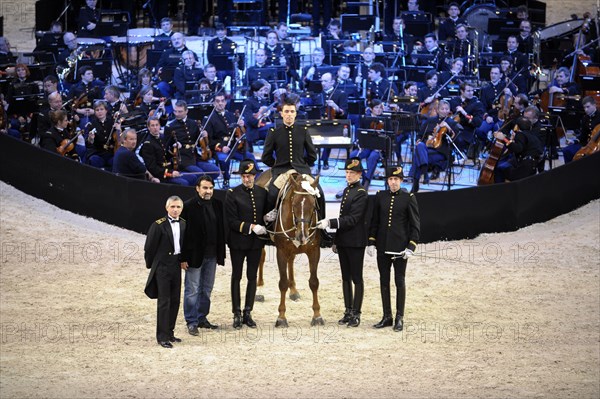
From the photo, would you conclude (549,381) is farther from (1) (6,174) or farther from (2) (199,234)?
(1) (6,174)

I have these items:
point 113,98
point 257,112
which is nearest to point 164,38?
point 257,112

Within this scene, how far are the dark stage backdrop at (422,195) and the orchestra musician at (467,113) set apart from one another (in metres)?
2.49

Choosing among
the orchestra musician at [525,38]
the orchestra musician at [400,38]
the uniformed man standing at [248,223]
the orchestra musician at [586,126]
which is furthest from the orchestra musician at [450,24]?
the uniformed man standing at [248,223]

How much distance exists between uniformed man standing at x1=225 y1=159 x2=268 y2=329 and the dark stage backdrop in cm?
245

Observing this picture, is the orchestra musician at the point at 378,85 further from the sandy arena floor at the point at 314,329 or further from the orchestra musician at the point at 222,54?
the sandy arena floor at the point at 314,329

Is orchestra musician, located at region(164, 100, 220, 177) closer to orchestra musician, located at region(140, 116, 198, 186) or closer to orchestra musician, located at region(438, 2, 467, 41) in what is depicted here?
orchestra musician, located at region(140, 116, 198, 186)

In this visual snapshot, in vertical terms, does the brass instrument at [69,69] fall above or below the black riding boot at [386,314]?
above

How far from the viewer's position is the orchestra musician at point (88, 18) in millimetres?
21453

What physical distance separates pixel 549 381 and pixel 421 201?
440cm

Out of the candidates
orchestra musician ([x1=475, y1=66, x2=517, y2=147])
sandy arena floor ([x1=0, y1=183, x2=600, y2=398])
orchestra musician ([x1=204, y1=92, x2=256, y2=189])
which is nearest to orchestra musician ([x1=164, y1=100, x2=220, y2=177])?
orchestra musician ([x1=204, y1=92, x2=256, y2=189])

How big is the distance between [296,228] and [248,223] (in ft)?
1.79

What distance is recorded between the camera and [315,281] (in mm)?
11578

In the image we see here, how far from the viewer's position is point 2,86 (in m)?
17.8

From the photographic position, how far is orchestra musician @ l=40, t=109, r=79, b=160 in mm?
15727
